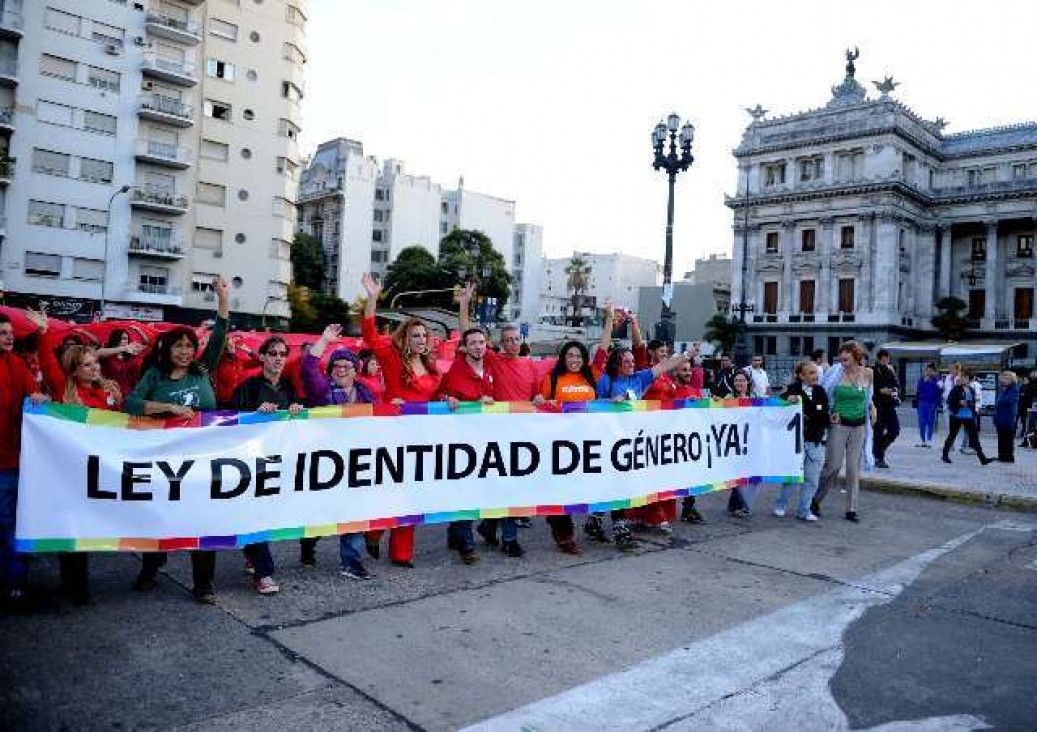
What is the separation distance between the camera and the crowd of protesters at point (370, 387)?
16.9 feet

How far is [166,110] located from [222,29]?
628cm

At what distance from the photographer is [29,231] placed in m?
38.4

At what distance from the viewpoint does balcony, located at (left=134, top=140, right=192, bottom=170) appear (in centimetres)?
4134

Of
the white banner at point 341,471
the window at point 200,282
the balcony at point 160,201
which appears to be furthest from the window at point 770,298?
the white banner at point 341,471

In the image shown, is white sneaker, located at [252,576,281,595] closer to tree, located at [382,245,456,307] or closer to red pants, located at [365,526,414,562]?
red pants, located at [365,526,414,562]

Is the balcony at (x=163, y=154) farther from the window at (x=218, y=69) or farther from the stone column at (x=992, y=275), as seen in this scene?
the stone column at (x=992, y=275)

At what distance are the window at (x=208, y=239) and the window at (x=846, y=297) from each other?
4378 centimetres

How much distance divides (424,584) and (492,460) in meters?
1.25

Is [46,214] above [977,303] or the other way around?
the other way around

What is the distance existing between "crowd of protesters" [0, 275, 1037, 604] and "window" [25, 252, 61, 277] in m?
34.0

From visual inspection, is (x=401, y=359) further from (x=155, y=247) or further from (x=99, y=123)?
(x=99, y=123)

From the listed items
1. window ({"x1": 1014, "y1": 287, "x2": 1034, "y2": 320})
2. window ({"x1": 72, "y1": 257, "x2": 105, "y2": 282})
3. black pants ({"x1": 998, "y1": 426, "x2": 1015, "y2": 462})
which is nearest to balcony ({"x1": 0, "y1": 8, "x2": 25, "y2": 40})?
window ({"x1": 72, "y1": 257, "x2": 105, "y2": 282})

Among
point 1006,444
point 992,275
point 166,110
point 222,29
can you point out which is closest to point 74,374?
point 1006,444

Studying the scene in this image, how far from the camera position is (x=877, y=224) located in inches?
2306
